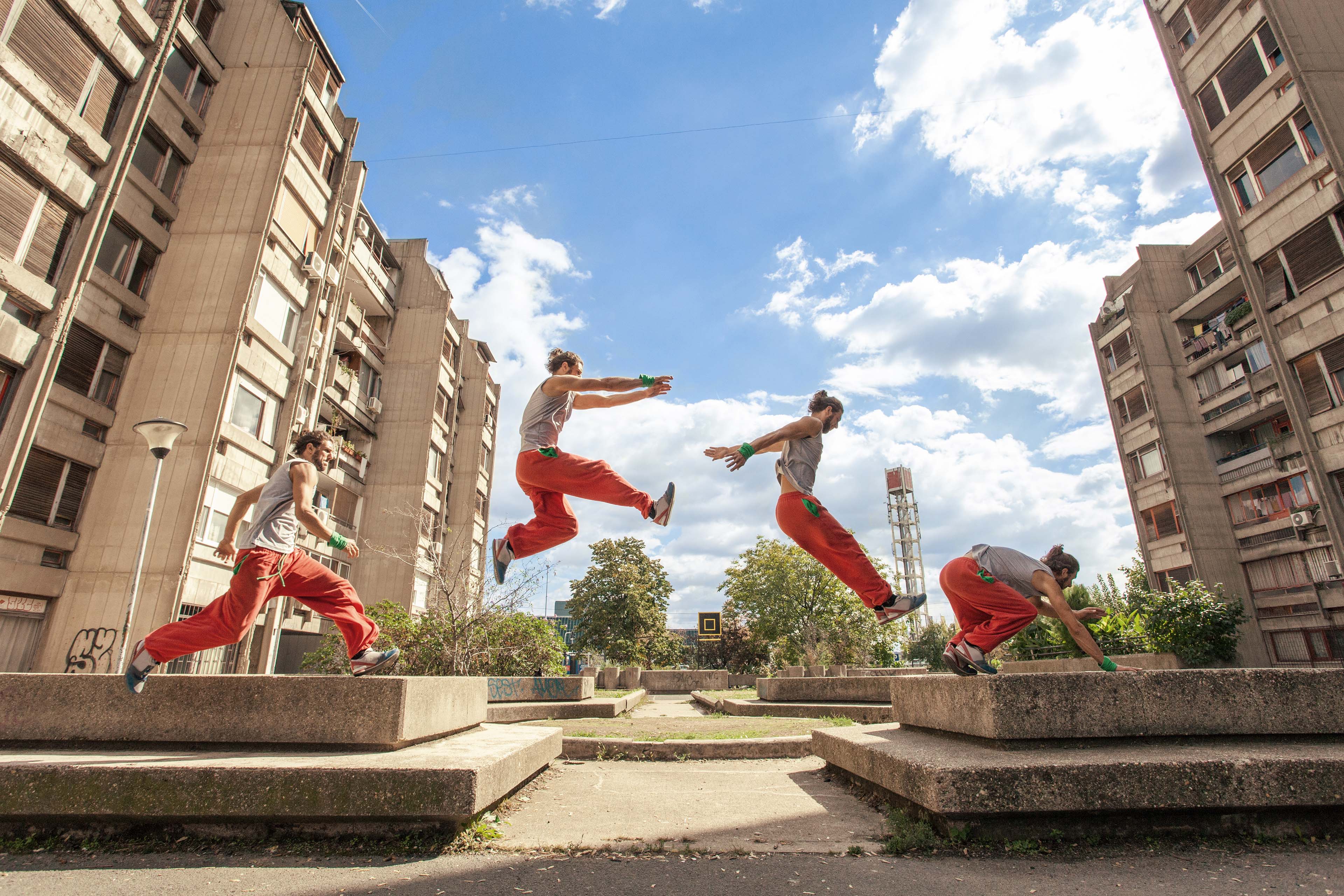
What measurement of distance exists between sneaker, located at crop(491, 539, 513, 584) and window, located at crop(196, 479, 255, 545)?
16.2m

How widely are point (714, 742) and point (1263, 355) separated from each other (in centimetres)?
3385

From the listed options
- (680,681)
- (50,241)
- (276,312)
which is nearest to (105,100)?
(50,241)

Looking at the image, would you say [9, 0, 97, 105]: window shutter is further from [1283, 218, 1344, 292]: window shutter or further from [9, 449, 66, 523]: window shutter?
[1283, 218, 1344, 292]: window shutter

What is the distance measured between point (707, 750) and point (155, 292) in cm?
2195

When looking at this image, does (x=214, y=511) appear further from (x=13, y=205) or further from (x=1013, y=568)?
(x=1013, y=568)

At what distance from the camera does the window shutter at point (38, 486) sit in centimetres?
1631

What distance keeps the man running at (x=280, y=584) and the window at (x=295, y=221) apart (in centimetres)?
2101

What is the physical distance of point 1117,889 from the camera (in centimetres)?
278

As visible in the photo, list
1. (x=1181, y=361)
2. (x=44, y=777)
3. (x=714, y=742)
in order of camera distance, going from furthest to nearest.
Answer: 1. (x=1181, y=361)
2. (x=714, y=742)
3. (x=44, y=777)

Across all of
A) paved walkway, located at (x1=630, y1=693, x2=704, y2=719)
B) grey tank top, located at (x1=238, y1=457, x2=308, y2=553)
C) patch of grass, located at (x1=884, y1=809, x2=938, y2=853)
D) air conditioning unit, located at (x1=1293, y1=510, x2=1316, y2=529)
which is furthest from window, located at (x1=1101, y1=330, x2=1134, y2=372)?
grey tank top, located at (x1=238, y1=457, x2=308, y2=553)

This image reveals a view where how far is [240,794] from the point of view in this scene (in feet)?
11.3

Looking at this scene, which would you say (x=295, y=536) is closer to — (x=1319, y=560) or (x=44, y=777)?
(x=44, y=777)

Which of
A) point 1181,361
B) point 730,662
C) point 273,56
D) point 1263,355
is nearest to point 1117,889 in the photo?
point 273,56

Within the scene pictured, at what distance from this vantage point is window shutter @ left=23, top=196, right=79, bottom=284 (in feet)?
49.7
